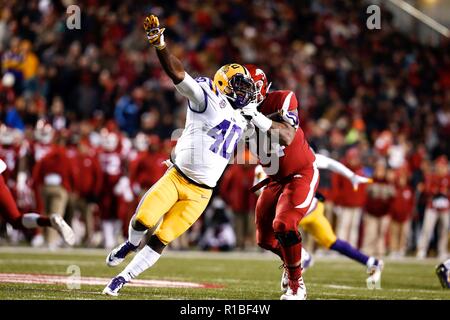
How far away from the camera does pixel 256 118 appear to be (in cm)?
658

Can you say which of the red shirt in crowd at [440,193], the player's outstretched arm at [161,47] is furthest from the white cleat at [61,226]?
the red shirt in crowd at [440,193]

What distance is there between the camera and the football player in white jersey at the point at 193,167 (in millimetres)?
6742

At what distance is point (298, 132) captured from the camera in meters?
7.61

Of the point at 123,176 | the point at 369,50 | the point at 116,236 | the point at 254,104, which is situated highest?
the point at 369,50

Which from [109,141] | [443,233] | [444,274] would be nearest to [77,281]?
[444,274]

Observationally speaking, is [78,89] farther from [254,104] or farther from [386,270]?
[254,104]

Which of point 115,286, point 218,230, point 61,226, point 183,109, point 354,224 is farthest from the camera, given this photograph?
point 183,109

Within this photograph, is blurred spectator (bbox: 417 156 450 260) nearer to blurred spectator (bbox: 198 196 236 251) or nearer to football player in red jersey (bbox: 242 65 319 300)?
blurred spectator (bbox: 198 196 236 251)

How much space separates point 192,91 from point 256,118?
1.59ft

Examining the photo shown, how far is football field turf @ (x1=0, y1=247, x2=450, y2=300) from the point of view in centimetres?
727

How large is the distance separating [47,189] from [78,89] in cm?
228

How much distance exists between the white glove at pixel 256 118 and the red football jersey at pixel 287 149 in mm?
649

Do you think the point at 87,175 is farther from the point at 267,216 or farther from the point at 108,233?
the point at 267,216
